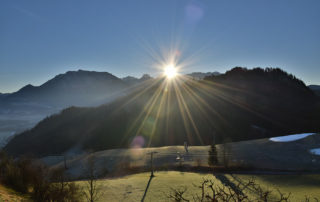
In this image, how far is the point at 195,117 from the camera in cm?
4988

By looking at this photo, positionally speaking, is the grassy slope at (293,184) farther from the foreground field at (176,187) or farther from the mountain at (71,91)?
the mountain at (71,91)

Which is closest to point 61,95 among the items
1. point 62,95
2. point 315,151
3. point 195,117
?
point 62,95

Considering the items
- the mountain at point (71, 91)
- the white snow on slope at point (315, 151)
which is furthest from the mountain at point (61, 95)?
the white snow on slope at point (315, 151)

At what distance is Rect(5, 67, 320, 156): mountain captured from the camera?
150ft

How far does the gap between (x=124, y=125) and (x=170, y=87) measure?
2267cm

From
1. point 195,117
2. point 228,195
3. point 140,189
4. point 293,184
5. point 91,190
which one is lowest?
point 293,184

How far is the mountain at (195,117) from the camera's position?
150 feet

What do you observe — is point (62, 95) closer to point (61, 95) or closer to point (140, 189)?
point (61, 95)

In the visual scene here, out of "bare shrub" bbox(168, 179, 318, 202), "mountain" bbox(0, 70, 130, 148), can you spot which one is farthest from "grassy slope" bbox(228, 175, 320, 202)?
"mountain" bbox(0, 70, 130, 148)

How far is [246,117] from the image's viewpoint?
48688mm

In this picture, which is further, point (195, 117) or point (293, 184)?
point (195, 117)

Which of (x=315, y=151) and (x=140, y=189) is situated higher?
(x=315, y=151)

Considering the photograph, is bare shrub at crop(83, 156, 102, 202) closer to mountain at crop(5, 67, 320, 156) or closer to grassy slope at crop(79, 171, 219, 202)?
grassy slope at crop(79, 171, 219, 202)

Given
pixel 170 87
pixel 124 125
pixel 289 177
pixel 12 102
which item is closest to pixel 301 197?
pixel 289 177
